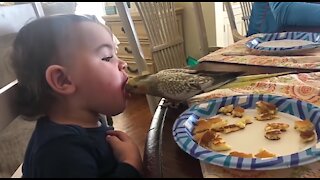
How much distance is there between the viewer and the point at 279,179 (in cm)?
30

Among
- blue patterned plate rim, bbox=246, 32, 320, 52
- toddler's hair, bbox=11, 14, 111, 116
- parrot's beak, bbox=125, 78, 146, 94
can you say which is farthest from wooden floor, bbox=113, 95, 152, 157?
blue patterned plate rim, bbox=246, 32, 320, 52

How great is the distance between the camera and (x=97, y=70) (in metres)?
0.38

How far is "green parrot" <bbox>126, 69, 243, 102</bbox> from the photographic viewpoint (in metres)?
0.49

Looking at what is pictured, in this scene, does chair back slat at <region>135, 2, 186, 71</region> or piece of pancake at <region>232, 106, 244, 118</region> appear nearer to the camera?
piece of pancake at <region>232, 106, 244, 118</region>

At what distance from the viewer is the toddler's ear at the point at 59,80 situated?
355mm

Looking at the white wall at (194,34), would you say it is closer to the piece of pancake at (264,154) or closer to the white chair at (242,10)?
the white chair at (242,10)

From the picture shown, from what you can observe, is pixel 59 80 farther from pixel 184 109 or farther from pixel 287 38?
pixel 287 38

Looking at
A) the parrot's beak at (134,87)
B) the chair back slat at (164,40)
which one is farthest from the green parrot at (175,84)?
the chair back slat at (164,40)

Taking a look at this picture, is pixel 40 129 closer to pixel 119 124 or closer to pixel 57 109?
pixel 57 109

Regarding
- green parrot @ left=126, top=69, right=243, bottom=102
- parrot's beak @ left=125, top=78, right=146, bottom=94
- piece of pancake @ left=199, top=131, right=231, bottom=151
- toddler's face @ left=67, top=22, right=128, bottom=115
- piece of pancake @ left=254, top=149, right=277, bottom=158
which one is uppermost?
toddler's face @ left=67, top=22, right=128, bottom=115

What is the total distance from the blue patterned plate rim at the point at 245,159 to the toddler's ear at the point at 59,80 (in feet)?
0.45

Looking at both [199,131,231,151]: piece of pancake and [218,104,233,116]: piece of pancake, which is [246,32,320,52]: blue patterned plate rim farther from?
[199,131,231,151]: piece of pancake

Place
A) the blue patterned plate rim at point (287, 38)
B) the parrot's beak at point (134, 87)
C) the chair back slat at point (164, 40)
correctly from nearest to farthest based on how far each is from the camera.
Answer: the parrot's beak at point (134, 87) < the blue patterned plate rim at point (287, 38) < the chair back slat at point (164, 40)

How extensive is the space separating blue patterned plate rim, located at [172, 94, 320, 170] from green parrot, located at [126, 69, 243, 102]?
0.13ft
